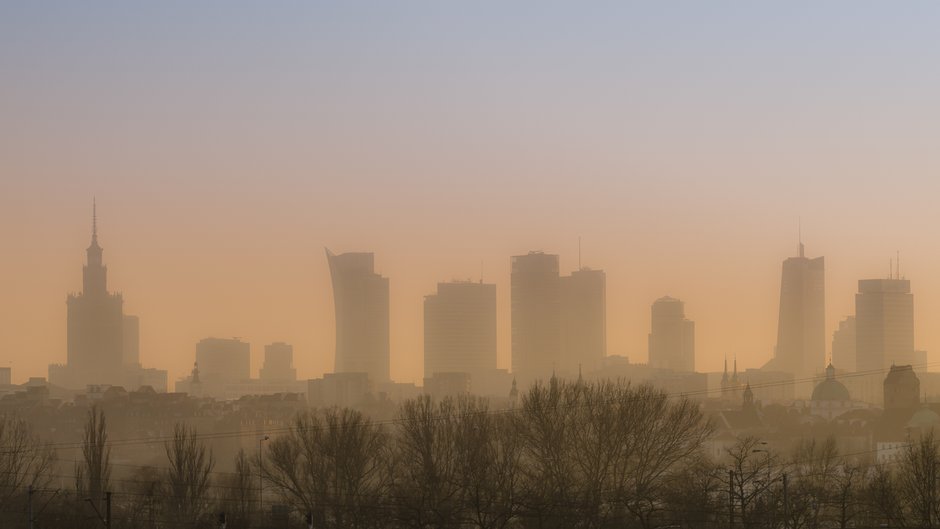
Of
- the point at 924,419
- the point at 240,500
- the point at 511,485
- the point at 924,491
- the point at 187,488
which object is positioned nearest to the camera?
the point at 924,491

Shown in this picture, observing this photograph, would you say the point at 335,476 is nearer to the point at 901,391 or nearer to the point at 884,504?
the point at 884,504

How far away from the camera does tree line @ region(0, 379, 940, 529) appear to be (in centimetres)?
6881

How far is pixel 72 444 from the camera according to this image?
166000mm

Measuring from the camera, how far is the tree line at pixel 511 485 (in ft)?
226

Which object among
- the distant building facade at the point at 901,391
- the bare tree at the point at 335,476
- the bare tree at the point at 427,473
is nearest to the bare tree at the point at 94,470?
the bare tree at the point at 335,476

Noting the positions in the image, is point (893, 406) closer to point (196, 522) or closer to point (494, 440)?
point (494, 440)

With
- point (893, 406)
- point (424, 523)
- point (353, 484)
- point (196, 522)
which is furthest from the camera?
point (893, 406)

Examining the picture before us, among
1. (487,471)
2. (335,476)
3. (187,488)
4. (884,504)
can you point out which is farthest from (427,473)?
(884,504)

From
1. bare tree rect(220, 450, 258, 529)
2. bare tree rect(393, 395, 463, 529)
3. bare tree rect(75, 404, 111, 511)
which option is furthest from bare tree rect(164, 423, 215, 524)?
bare tree rect(393, 395, 463, 529)

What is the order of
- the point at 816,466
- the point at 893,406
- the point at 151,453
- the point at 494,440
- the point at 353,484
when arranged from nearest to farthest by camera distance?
1. the point at 353,484
2. the point at 494,440
3. the point at 816,466
4. the point at 151,453
5. the point at 893,406

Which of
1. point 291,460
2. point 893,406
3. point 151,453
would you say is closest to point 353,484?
point 291,460

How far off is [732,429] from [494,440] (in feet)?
335

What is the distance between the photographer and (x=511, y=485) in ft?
232

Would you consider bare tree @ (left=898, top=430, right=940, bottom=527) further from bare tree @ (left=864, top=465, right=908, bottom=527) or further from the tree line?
bare tree @ (left=864, top=465, right=908, bottom=527)
